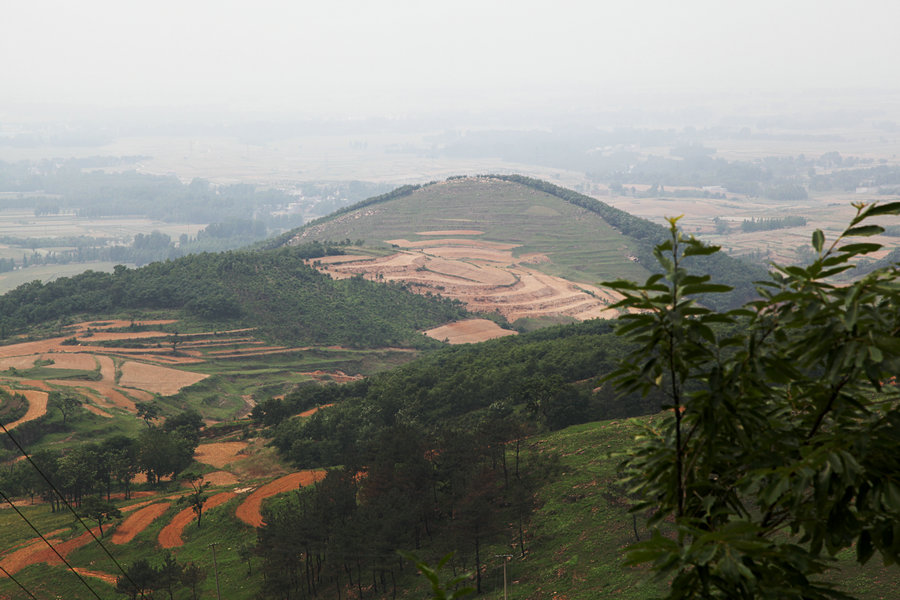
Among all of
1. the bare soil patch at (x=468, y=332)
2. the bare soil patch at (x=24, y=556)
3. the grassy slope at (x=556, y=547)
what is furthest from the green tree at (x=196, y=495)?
the bare soil patch at (x=468, y=332)

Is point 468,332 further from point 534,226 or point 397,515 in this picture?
point 397,515

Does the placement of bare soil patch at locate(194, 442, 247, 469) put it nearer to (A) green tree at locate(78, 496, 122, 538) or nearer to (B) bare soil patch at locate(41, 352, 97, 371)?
(A) green tree at locate(78, 496, 122, 538)

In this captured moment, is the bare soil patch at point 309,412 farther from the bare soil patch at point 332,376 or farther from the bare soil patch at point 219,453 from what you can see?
the bare soil patch at point 332,376

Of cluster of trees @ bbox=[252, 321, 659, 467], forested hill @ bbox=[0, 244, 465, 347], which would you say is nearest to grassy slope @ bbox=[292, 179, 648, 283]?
forested hill @ bbox=[0, 244, 465, 347]

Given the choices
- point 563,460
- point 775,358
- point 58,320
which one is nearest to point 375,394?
point 563,460

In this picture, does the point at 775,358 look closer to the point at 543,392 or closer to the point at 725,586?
the point at 725,586
